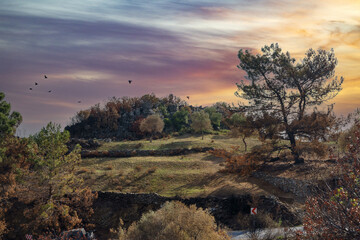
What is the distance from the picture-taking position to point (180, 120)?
191ft

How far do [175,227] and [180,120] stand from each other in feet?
152

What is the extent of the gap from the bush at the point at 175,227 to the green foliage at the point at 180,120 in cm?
4372

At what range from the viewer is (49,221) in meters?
22.0

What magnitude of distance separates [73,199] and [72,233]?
13.8 ft

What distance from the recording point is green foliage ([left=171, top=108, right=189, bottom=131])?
57.6m

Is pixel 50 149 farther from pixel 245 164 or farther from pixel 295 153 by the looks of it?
pixel 295 153

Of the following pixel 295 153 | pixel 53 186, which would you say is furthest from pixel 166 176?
pixel 295 153

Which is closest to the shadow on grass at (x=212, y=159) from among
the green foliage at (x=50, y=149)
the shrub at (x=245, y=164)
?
the shrub at (x=245, y=164)

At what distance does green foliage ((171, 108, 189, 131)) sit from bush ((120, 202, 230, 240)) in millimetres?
43718

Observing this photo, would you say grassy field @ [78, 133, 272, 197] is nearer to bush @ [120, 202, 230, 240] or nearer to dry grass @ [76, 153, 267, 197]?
dry grass @ [76, 153, 267, 197]

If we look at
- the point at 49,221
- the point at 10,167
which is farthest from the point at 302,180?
the point at 10,167

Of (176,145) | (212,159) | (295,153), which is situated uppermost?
(176,145)

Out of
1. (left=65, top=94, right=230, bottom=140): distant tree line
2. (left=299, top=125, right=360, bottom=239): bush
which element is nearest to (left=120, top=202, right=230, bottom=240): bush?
(left=299, top=125, right=360, bottom=239): bush

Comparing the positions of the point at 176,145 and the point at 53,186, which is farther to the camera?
the point at 176,145
